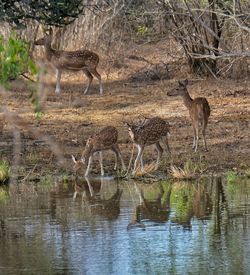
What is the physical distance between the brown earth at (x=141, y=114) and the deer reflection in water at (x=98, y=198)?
3.91ft

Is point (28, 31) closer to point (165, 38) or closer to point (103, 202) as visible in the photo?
point (165, 38)

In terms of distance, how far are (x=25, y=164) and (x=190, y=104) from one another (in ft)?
11.0

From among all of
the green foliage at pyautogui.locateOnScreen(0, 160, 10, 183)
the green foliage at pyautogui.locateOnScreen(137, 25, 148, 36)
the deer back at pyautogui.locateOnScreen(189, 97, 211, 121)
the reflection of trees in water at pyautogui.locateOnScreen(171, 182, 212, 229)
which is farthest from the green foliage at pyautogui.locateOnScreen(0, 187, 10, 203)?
the green foliage at pyautogui.locateOnScreen(137, 25, 148, 36)

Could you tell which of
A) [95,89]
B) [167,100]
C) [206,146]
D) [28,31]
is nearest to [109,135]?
[206,146]

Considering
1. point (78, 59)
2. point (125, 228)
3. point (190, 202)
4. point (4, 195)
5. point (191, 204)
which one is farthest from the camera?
point (78, 59)

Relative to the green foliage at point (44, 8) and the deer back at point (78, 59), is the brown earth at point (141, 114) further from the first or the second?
the green foliage at point (44, 8)

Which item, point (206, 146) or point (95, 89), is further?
point (95, 89)

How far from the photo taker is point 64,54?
24.0 m

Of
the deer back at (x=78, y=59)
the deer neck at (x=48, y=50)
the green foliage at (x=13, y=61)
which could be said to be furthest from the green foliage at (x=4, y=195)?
the deer neck at (x=48, y=50)

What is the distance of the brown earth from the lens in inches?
647

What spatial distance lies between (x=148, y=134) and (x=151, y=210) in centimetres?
321

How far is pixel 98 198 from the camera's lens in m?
13.4

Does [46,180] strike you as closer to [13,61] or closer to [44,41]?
[13,61]

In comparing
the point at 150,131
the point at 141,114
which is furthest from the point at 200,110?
the point at 141,114
